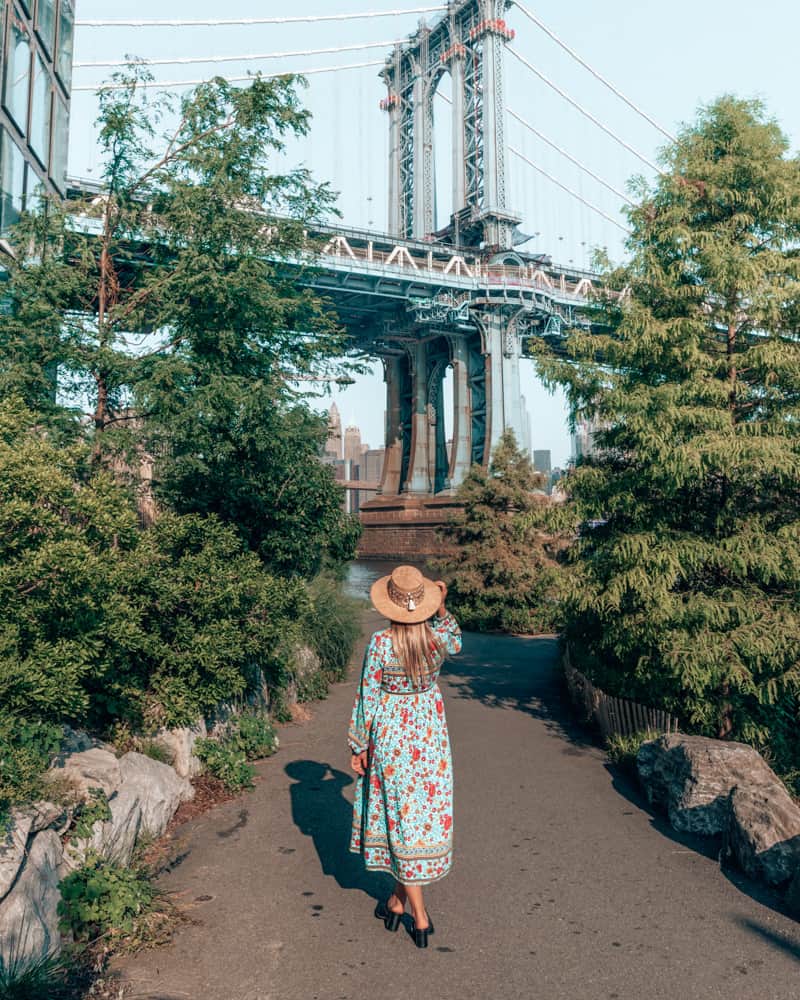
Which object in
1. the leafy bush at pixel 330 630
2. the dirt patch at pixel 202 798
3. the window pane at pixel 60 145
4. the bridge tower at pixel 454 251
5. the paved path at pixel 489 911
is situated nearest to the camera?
the paved path at pixel 489 911

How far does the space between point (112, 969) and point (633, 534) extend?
645 cm

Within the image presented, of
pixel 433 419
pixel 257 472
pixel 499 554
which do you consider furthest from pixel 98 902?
pixel 433 419

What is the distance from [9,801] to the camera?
4324 mm

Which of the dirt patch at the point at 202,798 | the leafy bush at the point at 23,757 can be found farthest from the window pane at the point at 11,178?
the leafy bush at the point at 23,757

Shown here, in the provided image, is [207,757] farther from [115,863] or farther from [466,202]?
[466,202]

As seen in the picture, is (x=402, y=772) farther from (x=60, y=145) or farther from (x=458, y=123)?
(x=458, y=123)

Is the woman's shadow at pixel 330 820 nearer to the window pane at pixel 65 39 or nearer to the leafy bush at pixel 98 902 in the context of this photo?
the leafy bush at pixel 98 902

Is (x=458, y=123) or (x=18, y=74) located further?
(x=458, y=123)

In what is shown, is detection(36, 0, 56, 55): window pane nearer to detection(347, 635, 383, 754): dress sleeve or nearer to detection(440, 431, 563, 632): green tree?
detection(440, 431, 563, 632): green tree

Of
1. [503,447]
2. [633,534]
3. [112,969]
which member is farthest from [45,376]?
[503,447]

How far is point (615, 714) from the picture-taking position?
9.38 m

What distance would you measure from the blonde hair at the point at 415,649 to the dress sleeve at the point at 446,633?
4.7 inches

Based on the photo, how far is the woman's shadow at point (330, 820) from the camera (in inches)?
218

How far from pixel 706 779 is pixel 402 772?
10.2 feet
